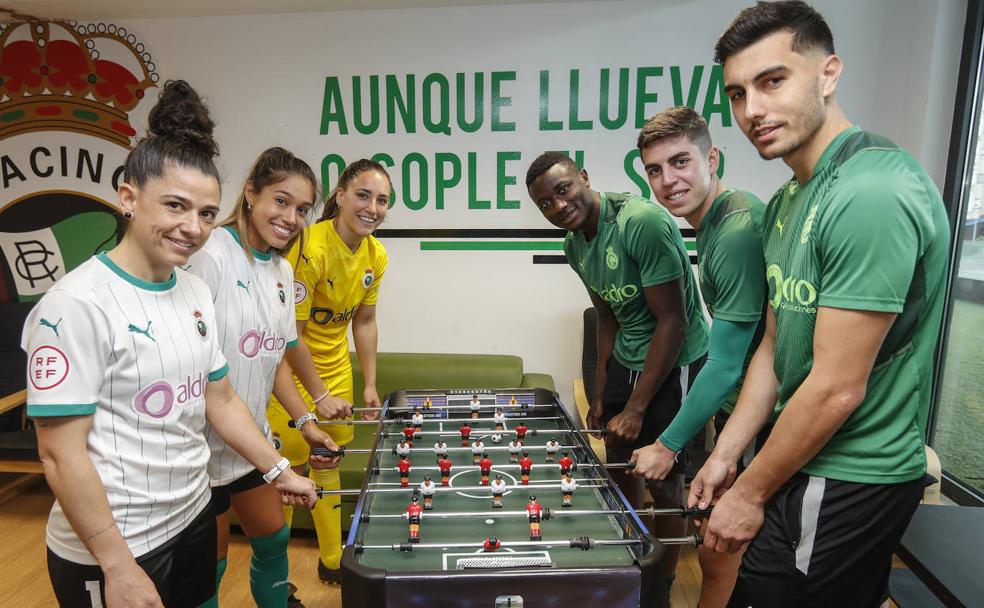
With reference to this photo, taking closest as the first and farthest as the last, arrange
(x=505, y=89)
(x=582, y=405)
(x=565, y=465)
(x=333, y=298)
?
(x=565, y=465), (x=333, y=298), (x=582, y=405), (x=505, y=89)

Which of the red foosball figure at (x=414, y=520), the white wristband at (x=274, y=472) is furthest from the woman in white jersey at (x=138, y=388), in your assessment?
the red foosball figure at (x=414, y=520)

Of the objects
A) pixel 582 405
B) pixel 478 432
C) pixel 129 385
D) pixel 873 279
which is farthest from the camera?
pixel 582 405

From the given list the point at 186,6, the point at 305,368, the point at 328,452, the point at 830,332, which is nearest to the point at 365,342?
the point at 305,368

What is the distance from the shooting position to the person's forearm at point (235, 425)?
60.2 inches

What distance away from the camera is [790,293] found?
3.80ft

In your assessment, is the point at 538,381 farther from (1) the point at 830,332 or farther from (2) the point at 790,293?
(1) the point at 830,332

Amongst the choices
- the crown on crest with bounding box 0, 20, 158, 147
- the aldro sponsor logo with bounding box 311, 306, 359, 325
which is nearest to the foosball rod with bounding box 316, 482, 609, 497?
the aldro sponsor logo with bounding box 311, 306, 359, 325

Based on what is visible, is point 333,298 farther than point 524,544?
Yes

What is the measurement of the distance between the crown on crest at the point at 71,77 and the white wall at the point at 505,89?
0.17 m

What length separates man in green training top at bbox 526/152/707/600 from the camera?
6.56ft

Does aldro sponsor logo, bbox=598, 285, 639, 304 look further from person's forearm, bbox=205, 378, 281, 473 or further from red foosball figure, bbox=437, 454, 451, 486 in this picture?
person's forearm, bbox=205, 378, 281, 473

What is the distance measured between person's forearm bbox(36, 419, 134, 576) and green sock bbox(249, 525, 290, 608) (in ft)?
2.62

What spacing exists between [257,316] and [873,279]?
1687 millimetres

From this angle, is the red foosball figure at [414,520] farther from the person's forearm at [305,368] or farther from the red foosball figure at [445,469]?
the person's forearm at [305,368]
